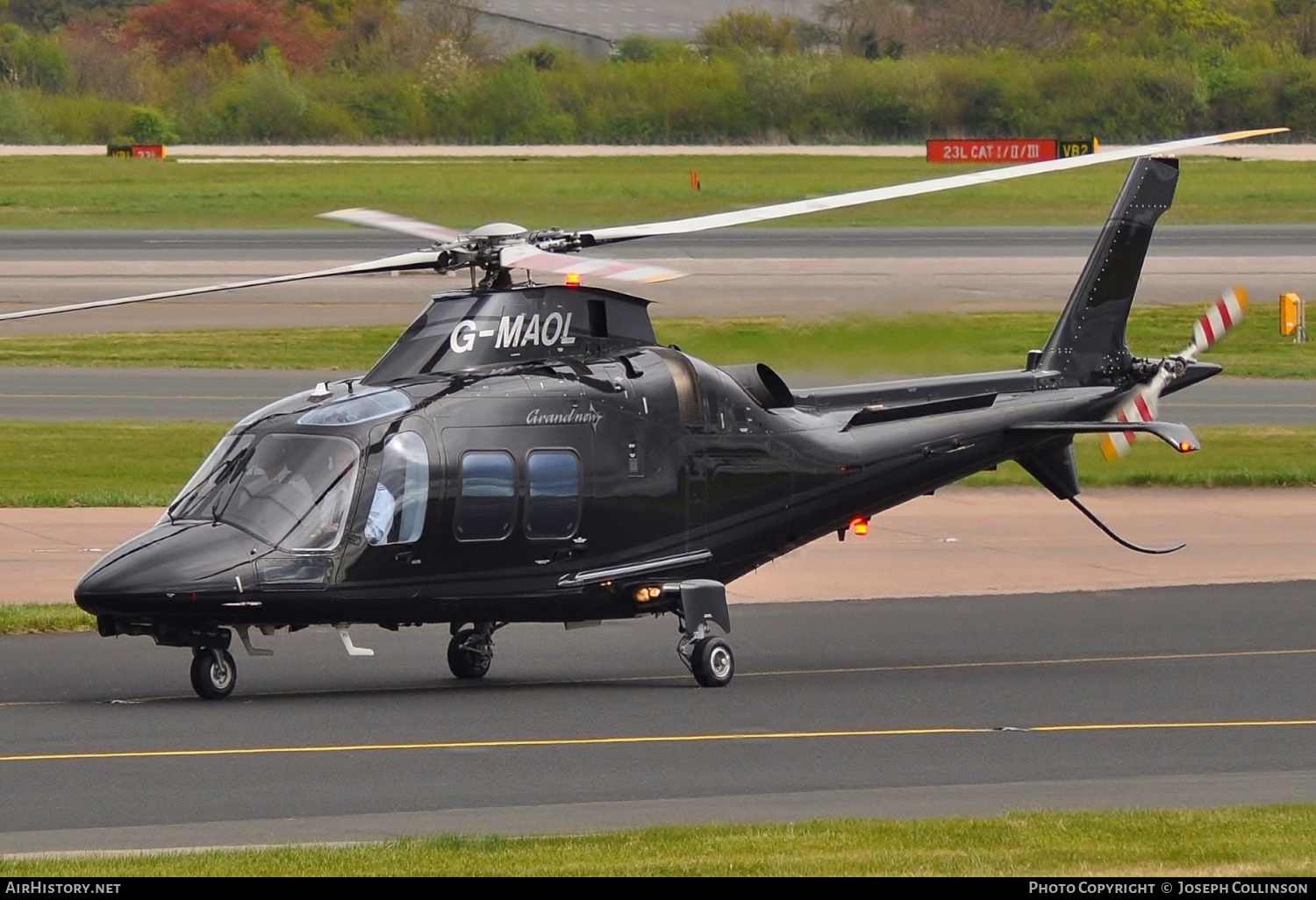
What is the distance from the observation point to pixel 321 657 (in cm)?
1831

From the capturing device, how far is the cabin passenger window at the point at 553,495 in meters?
16.0

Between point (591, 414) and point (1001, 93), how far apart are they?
80271mm

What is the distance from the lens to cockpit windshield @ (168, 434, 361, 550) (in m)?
15.1

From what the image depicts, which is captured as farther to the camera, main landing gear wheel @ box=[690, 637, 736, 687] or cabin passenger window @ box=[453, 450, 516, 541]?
main landing gear wheel @ box=[690, 637, 736, 687]

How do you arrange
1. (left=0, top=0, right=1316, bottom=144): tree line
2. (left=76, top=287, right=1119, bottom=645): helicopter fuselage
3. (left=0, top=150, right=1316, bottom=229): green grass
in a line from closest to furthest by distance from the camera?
(left=76, top=287, right=1119, bottom=645): helicopter fuselage < (left=0, top=150, right=1316, bottom=229): green grass < (left=0, top=0, right=1316, bottom=144): tree line

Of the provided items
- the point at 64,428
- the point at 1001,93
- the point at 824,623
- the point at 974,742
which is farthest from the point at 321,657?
the point at 1001,93

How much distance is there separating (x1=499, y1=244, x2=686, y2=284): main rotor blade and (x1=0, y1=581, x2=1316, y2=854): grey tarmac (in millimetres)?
3125

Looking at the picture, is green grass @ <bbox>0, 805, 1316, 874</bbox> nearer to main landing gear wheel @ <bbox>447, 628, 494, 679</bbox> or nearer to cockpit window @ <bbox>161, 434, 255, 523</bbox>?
cockpit window @ <bbox>161, 434, 255, 523</bbox>

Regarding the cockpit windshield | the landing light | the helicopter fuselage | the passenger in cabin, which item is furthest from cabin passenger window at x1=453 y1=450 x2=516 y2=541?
the landing light

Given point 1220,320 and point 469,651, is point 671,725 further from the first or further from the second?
point 1220,320

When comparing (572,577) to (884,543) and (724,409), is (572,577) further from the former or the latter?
(884,543)

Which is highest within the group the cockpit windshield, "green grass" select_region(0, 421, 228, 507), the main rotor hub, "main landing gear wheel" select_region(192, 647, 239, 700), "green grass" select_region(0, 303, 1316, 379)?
the main rotor hub

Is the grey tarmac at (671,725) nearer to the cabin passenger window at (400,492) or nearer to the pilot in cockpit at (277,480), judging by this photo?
the cabin passenger window at (400,492)
